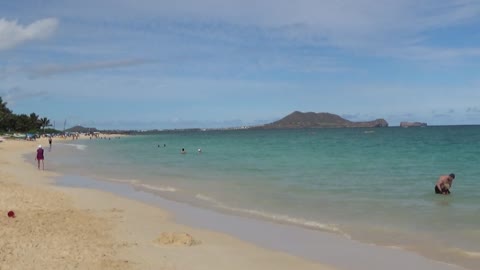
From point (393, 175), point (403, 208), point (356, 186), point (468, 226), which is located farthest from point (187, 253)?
point (393, 175)

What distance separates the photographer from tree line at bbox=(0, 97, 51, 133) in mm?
109062

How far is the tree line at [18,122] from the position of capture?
109 m

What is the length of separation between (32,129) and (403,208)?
12920 cm

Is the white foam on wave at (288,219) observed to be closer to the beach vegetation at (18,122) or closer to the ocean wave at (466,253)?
the ocean wave at (466,253)

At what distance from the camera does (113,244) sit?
31.2ft

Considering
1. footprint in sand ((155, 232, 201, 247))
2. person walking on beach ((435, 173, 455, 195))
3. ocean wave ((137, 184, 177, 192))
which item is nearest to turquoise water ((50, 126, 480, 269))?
ocean wave ((137, 184, 177, 192))

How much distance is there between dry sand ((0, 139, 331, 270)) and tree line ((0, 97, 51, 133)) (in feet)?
322

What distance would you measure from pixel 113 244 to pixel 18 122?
399 ft

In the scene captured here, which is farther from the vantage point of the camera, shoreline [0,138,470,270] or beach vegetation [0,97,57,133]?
beach vegetation [0,97,57,133]

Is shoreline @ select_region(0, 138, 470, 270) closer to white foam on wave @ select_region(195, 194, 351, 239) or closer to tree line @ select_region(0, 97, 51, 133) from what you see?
white foam on wave @ select_region(195, 194, 351, 239)

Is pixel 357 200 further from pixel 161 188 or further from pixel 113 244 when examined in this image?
Answer: pixel 113 244

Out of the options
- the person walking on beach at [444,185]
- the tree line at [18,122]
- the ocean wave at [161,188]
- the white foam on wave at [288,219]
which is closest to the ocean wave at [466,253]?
the white foam on wave at [288,219]

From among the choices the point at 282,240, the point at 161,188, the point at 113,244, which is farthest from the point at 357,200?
the point at 113,244

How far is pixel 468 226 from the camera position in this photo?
39.3ft
